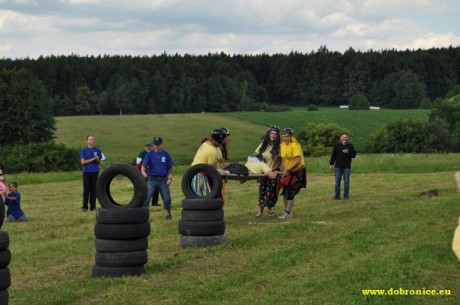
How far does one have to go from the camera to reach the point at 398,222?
50.6 feet

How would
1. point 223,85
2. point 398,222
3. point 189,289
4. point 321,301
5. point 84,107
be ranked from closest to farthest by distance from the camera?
point 321,301 → point 189,289 → point 398,222 → point 84,107 → point 223,85

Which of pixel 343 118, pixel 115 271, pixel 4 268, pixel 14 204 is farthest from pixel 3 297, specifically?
pixel 343 118

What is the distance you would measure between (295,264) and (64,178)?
3089cm

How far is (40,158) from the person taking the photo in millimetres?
66312

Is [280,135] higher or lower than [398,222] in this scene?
higher

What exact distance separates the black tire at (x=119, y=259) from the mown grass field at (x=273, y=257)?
255 mm

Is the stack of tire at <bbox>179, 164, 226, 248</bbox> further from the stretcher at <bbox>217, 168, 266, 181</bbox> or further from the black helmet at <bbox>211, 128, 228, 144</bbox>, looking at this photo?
the black helmet at <bbox>211, 128, 228, 144</bbox>

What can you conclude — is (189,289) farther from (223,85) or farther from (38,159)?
(223,85)

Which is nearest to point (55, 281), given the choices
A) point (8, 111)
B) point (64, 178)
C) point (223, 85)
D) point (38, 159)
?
point (64, 178)

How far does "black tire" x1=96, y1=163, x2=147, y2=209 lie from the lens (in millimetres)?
11062

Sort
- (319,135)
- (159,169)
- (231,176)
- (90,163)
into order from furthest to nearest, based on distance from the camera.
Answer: (319,135)
(90,163)
(159,169)
(231,176)

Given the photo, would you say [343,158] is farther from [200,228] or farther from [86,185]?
[200,228]

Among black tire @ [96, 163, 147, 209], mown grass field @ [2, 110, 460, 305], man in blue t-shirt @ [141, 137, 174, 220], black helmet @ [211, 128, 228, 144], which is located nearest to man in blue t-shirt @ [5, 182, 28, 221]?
mown grass field @ [2, 110, 460, 305]

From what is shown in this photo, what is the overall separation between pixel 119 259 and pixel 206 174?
3.80 meters
